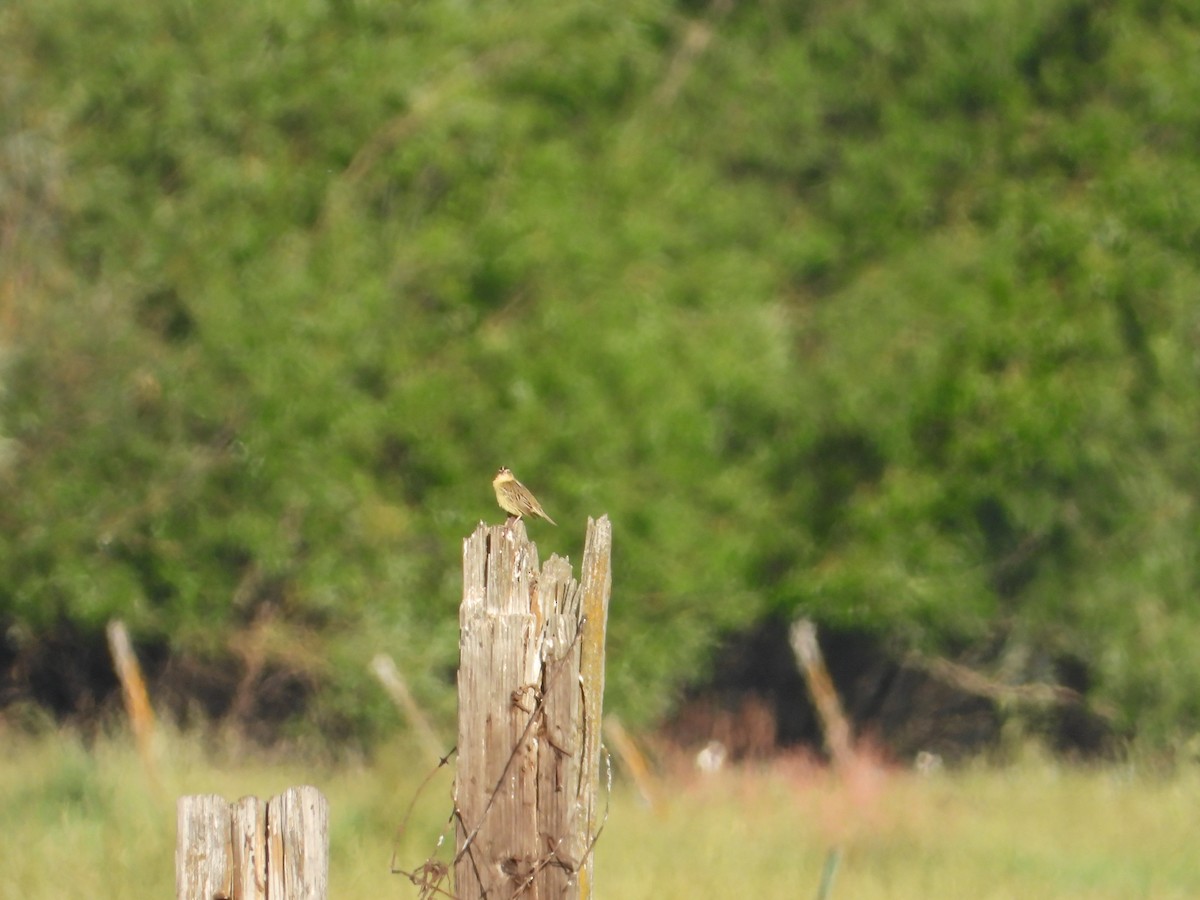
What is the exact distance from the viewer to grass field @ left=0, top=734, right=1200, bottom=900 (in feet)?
29.1

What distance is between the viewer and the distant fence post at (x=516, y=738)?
11.4 feet

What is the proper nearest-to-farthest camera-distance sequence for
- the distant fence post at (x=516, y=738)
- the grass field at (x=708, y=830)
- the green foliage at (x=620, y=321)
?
the distant fence post at (x=516, y=738) < the grass field at (x=708, y=830) < the green foliage at (x=620, y=321)

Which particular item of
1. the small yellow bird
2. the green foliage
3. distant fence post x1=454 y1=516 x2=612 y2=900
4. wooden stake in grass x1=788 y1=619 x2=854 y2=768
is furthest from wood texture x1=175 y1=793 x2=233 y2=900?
the green foliage

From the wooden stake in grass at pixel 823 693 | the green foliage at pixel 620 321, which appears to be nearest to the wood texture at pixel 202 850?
the wooden stake in grass at pixel 823 693

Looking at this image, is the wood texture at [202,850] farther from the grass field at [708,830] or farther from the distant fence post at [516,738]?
the grass field at [708,830]

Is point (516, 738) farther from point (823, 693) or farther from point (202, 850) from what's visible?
point (823, 693)

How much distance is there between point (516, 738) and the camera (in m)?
3.46

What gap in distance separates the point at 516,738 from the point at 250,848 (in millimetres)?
523

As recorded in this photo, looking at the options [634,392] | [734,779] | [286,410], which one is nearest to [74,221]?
[286,410]

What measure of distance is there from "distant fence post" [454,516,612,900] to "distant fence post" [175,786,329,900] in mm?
290

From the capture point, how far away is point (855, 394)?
16.7 meters

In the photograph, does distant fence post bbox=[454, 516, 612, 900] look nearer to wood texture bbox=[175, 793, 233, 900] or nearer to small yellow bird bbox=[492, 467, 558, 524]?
wood texture bbox=[175, 793, 233, 900]

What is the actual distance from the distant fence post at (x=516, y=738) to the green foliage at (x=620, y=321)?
10332 mm

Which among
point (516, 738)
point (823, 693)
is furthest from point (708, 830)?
point (516, 738)
